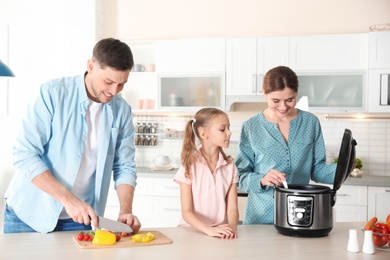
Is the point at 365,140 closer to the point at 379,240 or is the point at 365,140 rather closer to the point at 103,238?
the point at 379,240

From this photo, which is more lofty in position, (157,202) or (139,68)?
(139,68)

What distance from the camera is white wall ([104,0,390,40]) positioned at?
5129mm

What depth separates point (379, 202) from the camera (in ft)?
15.1

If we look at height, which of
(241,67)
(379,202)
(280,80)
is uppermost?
(241,67)

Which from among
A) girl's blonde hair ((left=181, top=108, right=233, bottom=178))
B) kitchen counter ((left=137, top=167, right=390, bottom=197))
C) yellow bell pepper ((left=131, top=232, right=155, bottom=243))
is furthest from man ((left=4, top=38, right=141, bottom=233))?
kitchen counter ((left=137, top=167, right=390, bottom=197))

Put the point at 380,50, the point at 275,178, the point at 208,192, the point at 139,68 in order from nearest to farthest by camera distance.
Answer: the point at 275,178, the point at 208,192, the point at 380,50, the point at 139,68

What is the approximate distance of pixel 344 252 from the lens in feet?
6.56

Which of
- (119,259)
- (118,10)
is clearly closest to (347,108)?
(118,10)

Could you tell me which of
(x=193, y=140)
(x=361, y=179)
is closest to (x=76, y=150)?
(x=193, y=140)

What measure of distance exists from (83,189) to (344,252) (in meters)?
1.11

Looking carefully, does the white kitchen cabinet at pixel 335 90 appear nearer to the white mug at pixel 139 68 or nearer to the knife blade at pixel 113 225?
the white mug at pixel 139 68

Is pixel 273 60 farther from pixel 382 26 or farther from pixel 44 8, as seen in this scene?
pixel 44 8

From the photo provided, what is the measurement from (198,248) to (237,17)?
3742 mm

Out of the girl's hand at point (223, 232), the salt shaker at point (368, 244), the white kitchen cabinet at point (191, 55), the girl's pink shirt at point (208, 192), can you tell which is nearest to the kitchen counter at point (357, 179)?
the white kitchen cabinet at point (191, 55)
